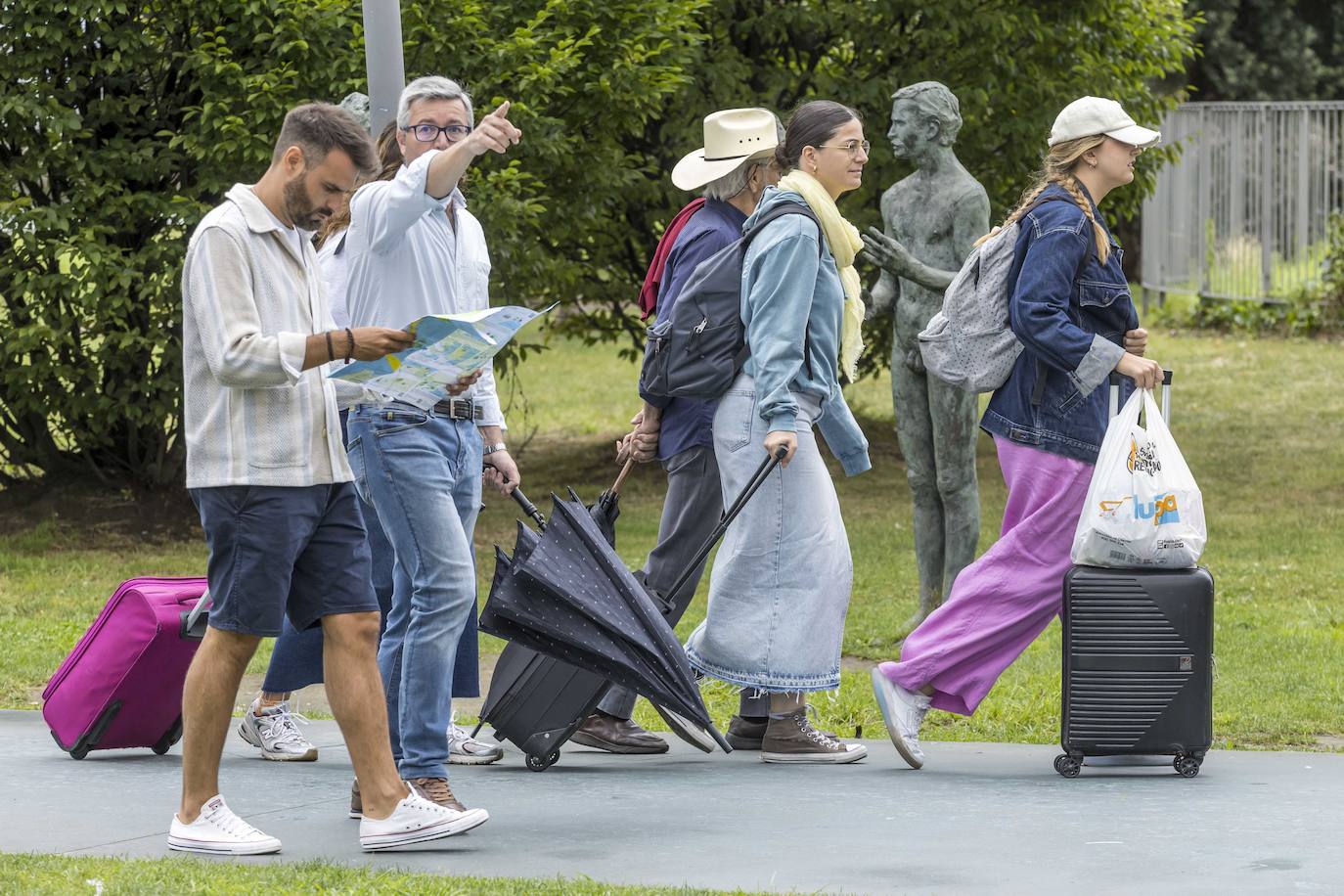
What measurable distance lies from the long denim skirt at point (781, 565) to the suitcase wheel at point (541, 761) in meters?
0.55

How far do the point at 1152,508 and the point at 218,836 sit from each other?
8.40ft

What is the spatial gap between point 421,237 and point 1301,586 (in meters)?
5.97

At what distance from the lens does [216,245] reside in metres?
4.44

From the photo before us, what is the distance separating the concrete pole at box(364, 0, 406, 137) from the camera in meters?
6.77

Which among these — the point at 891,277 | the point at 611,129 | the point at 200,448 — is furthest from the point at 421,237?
the point at 611,129

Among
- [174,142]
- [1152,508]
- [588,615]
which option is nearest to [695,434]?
[588,615]

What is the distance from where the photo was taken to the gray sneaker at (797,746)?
5820 mm

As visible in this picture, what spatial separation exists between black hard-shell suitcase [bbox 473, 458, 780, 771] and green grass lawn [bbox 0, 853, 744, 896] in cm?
120

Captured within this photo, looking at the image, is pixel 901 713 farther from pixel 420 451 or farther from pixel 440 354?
pixel 440 354

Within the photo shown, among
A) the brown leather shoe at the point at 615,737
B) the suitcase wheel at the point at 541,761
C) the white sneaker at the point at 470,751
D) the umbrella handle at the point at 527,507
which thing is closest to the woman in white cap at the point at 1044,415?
the brown leather shoe at the point at 615,737

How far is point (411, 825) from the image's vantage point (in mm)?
4645

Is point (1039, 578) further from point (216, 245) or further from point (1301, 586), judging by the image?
point (1301, 586)

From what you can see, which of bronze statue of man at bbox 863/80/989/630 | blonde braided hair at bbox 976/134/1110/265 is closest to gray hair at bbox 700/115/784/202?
blonde braided hair at bbox 976/134/1110/265

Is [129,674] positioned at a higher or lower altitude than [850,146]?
lower
